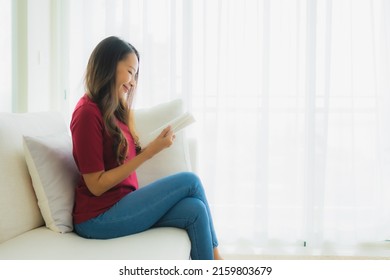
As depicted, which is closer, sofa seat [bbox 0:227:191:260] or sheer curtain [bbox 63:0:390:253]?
sofa seat [bbox 0:227:191:260]

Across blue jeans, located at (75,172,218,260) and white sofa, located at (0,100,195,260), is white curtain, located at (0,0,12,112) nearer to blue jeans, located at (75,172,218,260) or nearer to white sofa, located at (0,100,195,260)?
white sofa, located at (0,100,195,260)

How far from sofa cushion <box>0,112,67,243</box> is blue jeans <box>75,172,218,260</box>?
0.19 metres

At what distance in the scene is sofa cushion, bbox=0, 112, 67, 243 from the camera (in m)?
1.50

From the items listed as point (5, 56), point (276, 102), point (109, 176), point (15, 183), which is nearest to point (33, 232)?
point (15, 183)

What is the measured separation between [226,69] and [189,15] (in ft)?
1.32

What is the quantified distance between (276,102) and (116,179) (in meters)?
1.37

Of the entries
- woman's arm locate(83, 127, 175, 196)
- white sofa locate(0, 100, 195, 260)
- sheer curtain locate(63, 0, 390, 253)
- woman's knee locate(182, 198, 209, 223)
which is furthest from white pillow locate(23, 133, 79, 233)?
sheer curtain locate(63, 0, 390, 253)

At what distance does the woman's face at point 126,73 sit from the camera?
1.68 meters

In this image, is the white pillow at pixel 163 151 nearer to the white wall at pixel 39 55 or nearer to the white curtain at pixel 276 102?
the white curtain at pixel 276 102

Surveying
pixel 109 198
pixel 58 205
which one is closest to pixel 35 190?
pixel 58 205

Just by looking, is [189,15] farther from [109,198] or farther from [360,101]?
[109,198]

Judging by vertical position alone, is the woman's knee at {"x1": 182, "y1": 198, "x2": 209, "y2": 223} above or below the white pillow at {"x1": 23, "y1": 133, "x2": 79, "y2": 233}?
below
